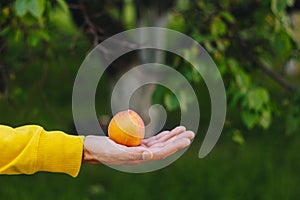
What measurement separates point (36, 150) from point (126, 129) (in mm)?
191

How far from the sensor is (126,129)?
57.7 inches

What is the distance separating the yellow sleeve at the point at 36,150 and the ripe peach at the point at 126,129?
0.08 metres

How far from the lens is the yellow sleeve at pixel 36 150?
143cm

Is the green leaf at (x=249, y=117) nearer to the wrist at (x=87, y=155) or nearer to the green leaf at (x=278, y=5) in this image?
the green leaf at (x=278, y=5)

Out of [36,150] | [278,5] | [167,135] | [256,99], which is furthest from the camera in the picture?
[256,99]

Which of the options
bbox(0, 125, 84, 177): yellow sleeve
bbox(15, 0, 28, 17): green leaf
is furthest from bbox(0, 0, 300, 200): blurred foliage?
bbox(0, 125, 84, 177): yellow sleeve

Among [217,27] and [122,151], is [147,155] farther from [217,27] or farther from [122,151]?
[217,27]

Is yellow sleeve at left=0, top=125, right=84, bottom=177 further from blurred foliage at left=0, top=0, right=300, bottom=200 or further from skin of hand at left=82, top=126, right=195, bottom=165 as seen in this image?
blurred foliage at left=0, top=0, right=300, bottom=200

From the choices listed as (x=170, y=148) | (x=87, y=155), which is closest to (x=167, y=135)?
(x=170, y=148)

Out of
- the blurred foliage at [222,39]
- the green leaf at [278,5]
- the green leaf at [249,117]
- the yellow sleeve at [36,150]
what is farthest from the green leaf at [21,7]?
the green leaf at [249,117]

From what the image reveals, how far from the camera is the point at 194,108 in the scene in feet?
7.60

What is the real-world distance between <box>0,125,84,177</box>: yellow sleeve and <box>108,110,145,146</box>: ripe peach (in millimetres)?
76

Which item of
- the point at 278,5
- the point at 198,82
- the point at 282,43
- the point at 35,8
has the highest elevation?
the point at 35,8

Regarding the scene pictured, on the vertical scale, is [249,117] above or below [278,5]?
below
